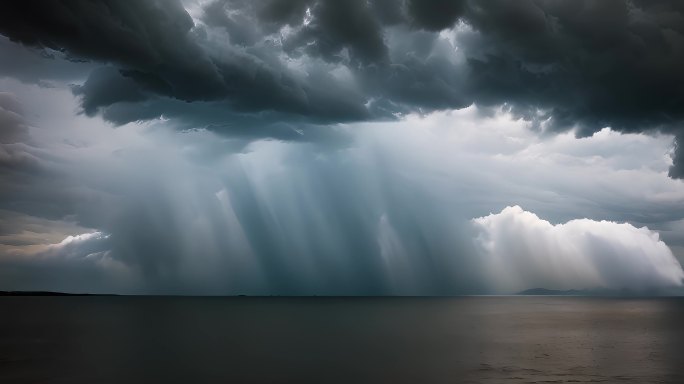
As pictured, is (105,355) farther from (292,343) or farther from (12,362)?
(292,343)

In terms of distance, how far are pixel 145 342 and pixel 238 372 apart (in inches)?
1343

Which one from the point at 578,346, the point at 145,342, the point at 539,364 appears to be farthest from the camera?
the point at 145,342

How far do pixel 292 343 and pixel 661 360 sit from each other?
4771 cm

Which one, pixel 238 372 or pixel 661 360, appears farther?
pixel 661 360

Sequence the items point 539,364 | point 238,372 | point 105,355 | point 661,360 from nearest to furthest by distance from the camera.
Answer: point 238,372 → point 539,364 → point 661,360 → point 105,355

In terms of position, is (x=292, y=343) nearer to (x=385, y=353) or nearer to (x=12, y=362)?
(x=385, y=353)

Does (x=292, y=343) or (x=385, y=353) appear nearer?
(x=385, y=353)

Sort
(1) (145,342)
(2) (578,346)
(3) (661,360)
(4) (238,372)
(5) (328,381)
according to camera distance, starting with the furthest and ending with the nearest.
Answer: (1) (145,342) < (2) (578,346) < (3) (661,360) < (4) (238,372) < (5) (328,381)

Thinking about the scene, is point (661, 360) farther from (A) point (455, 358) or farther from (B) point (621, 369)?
(A) point (455, 358)

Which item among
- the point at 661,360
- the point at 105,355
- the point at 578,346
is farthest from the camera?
the point at 578,346

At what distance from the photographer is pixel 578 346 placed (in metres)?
72.3

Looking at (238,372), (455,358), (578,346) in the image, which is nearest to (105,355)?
(238,372)

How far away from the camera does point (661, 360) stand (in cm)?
5781

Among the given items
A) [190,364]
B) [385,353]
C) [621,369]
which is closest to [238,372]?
[190,364]
